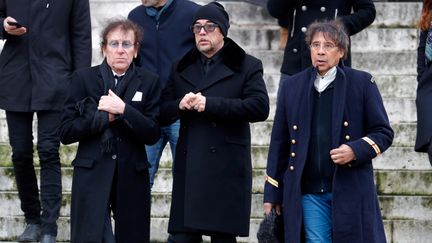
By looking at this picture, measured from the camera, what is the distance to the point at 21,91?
8.27 meters

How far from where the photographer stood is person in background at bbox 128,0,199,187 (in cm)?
803

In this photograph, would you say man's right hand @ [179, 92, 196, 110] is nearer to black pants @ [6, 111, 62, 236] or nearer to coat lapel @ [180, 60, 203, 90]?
coat lapel @ [180, 60, 203, 90]

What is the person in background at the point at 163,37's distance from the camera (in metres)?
8.03

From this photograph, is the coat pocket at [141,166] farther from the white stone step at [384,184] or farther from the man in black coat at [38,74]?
the white stone step at [384,184]

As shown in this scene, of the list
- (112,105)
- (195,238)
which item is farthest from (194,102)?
(195,238)

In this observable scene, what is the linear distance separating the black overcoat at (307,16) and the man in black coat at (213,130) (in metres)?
0.97

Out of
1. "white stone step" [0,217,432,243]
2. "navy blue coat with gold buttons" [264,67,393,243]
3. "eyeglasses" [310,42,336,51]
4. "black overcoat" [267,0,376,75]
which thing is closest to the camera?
"navy blue coat with gold buttons" [264,67,393,243]

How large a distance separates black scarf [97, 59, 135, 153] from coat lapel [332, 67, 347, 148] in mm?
1319

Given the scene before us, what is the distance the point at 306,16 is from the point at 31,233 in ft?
8.06

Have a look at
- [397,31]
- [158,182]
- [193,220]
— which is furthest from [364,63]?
[193,220]

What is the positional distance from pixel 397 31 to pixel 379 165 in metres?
2.37

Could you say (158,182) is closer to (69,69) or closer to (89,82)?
(69,69)

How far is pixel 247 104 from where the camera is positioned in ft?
23.7

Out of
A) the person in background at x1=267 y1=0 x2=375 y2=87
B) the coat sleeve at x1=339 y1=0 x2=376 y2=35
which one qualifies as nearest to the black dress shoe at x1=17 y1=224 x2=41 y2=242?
the person in background at x1=267 y1=0 x2=375 y2=87
